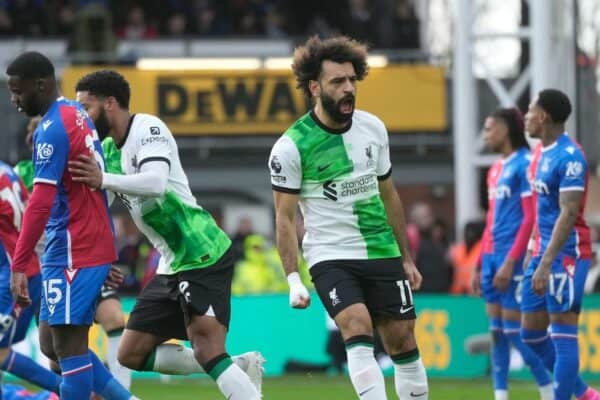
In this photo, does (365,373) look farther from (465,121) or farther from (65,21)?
(65,21)

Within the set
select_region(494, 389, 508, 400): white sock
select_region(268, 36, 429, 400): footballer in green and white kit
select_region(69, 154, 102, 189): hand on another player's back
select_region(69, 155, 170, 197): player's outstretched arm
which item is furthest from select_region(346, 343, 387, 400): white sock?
select_region(494, 389, 508, 400): white sock

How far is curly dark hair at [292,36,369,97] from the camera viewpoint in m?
9.41

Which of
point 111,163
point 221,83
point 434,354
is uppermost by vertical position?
point 111,163

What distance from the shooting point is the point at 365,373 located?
29.5ft

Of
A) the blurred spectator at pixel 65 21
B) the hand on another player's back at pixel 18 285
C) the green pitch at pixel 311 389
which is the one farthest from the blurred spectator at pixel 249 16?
the hand on another player's back at pixel 18 285

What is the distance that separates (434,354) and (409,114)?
9.61m

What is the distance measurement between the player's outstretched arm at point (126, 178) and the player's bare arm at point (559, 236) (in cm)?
301

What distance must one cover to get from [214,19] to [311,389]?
13.9 metres

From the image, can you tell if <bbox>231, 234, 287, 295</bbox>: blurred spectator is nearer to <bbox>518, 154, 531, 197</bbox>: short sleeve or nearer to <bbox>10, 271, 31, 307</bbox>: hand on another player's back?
<bbox>518, 154, 531, 197</bbox>: short sleeve

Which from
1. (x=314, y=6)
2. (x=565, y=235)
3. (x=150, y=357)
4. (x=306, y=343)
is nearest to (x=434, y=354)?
(x=306, y=343)

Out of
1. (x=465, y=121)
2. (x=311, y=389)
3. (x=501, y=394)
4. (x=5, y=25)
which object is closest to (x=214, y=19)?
(x=5, y=25)

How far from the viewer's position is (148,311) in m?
9.55

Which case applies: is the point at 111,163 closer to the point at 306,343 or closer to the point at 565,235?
the point at 565,235

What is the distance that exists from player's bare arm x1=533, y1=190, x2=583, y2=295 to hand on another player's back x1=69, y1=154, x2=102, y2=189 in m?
3.40
